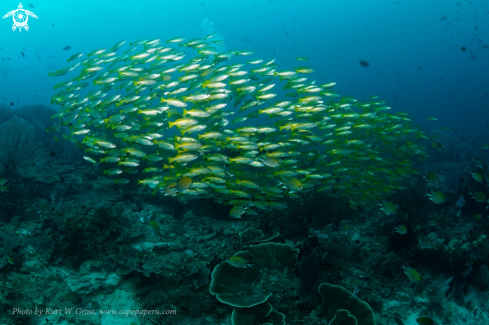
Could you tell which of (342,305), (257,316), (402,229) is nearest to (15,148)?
(257,316)

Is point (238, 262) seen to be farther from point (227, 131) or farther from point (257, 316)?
point (227, 131)

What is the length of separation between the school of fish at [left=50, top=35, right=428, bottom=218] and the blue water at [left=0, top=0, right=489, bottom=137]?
145 ft

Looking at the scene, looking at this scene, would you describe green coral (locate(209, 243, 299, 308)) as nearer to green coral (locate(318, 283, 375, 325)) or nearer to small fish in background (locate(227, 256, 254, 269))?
small fish in background (locate(227, 256, 254, 269))

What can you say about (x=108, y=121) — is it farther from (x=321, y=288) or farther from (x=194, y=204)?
(x=321, y=288)

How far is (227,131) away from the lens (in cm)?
730

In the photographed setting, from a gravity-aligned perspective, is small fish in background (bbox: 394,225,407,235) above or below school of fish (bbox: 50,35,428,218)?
below

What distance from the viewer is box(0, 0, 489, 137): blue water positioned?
2766 inches

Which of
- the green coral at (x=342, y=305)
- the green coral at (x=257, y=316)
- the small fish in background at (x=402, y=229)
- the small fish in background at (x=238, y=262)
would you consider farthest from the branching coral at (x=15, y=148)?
the small fish in background at (x=402, y=229)

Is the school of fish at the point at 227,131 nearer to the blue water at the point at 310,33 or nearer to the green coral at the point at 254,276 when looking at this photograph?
the green coral at the point at 254,276

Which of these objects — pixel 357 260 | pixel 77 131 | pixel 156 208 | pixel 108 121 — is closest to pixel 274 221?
pixel 357 260

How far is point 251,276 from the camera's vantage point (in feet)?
14.9

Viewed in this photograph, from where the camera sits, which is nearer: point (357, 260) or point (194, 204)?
point (357, 260)

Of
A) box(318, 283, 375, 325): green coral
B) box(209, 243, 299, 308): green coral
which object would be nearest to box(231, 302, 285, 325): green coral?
box(209, 243, 299, 308): green coral

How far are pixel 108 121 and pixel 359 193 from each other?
7.69 meters
